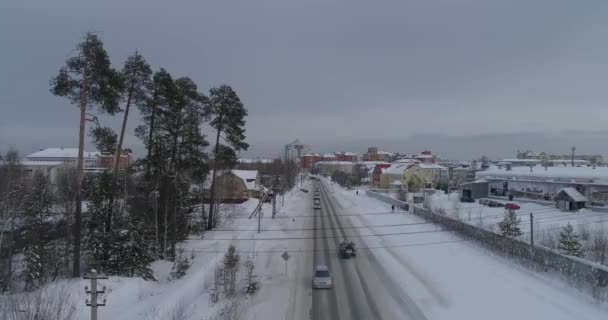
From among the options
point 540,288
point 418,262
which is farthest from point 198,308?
point 540,288

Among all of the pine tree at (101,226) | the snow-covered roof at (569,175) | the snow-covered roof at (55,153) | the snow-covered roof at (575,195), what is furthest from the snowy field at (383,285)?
the snow-covered roof at (55,153)

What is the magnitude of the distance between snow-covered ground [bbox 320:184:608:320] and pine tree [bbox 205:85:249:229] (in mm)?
14050

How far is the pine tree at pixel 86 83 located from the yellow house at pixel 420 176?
228 feet

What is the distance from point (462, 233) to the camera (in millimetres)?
28984

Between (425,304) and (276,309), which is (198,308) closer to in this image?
(276,309)

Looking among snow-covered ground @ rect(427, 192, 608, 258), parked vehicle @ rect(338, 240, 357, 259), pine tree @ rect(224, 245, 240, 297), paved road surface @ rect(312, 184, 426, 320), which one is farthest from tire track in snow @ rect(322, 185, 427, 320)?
snow-covered ground @ rect(427, 192, 608, 258)

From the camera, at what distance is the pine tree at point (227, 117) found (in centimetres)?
3025

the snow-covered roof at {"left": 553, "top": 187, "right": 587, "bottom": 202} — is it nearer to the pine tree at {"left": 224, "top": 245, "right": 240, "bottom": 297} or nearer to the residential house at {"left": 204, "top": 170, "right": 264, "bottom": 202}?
the pine tree at {"left": 224, "top": 245, "right": 240, "bottom": 297}

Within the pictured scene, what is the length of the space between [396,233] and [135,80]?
25102 mm

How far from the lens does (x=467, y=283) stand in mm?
17703

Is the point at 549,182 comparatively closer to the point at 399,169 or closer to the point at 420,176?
the point at 420,176

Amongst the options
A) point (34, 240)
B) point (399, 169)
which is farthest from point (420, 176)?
point (34, 240)

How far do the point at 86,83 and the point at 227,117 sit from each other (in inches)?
622

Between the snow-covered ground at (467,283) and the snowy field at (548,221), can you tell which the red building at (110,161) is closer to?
the snow-covered ground at (467,283)
